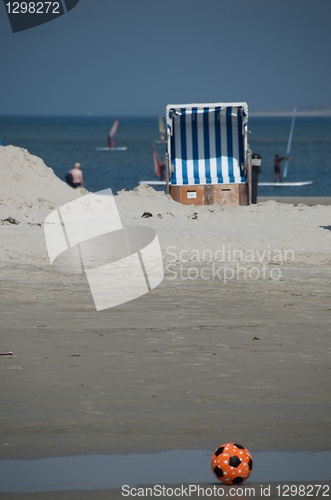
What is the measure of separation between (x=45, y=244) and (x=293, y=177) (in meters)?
39.0

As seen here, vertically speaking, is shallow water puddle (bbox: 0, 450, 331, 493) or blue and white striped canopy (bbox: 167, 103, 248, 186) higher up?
shallow water puddle (bbox: 0, 450, 331, 493)

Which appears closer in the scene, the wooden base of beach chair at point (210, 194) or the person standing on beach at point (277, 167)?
the wooden base of beach chair at point (210, 194)

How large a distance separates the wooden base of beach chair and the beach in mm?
4983

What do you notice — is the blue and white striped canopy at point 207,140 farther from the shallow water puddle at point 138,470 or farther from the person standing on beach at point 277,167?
the person standing on beach at point 277,167

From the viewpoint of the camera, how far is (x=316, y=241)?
1627 cm

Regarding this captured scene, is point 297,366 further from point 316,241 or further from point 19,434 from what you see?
point 316,241

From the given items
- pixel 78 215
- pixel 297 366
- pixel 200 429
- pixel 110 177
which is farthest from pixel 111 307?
pixel 110 177

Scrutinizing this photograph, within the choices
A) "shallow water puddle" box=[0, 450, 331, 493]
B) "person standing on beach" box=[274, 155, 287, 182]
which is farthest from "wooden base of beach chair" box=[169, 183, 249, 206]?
"person standing on beach" box=[274, 155, 287, 182]

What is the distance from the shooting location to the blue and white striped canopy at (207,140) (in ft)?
73.0

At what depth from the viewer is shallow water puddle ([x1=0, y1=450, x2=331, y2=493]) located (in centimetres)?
593

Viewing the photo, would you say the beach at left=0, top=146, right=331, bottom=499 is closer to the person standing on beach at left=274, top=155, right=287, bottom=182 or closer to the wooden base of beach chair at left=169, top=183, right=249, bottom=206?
the wooden base of beach chair at left=169, top=183, right=249, bottom=206

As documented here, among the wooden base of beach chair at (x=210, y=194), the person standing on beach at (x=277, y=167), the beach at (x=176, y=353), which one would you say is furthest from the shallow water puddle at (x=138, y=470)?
the person standing on beach at (x=277, y=167)

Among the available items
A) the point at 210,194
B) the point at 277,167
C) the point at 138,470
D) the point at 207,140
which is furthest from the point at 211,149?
the point at 277,167

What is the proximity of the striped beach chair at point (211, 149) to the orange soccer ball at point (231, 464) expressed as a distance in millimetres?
15946
